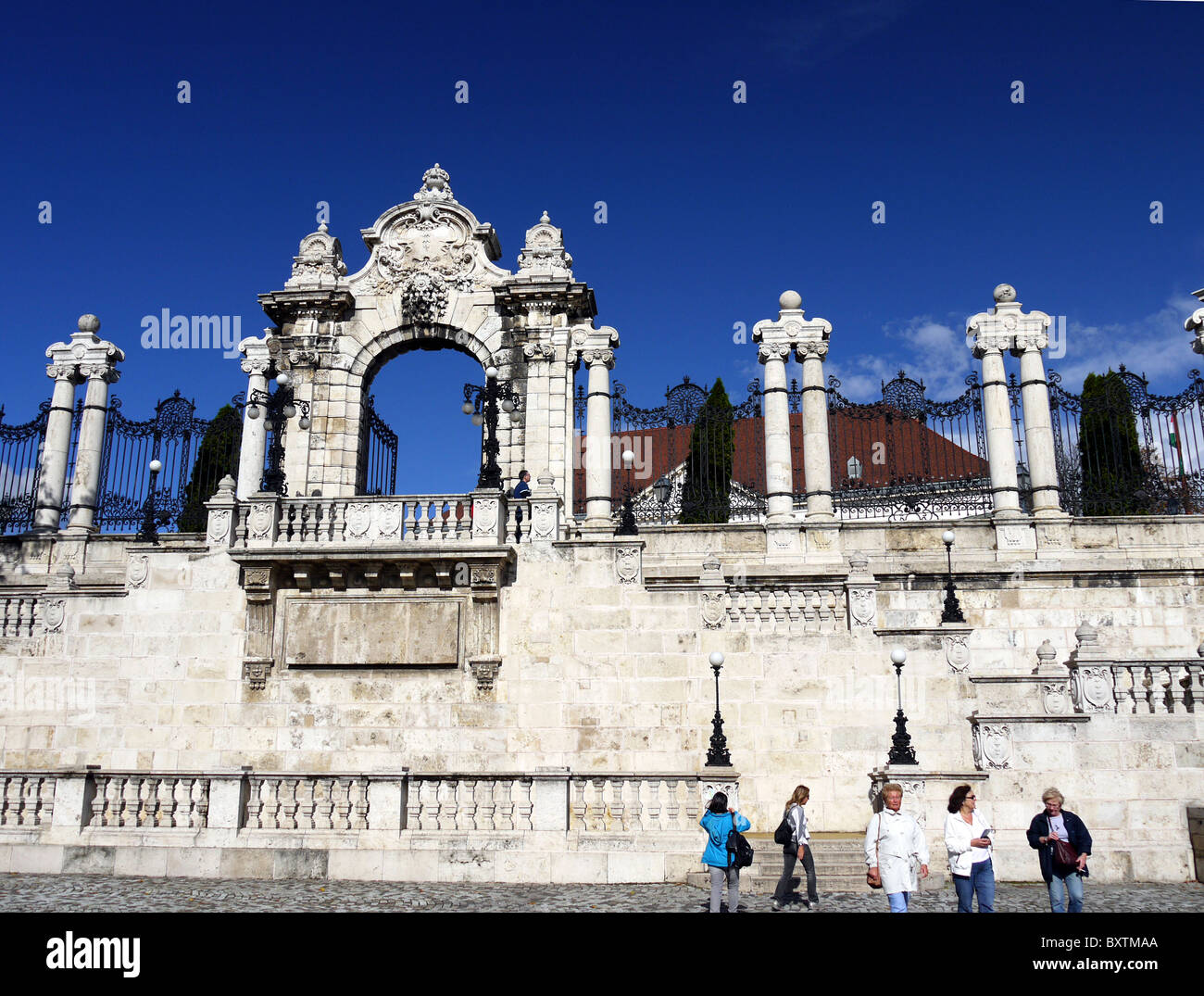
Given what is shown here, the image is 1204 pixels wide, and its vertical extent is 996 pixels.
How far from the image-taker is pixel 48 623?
17609 millimetres

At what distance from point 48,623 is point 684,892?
12.9m

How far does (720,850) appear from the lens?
10.9 metres

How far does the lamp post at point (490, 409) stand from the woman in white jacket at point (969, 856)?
1095cm

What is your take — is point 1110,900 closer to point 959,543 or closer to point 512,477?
point 959,543

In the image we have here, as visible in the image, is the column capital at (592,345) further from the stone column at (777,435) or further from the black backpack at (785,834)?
the black backpack at (785,834)

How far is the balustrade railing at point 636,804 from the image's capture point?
13.9m

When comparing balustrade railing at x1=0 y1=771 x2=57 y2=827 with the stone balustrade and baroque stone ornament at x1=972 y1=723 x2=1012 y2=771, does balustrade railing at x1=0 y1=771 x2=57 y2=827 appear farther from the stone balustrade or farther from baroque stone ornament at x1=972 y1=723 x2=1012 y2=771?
baroque stone ornament at x1=972 y1=723 x2=1012 y2=771

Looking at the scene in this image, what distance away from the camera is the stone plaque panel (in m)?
17.2

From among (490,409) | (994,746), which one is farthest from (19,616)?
(994,746)

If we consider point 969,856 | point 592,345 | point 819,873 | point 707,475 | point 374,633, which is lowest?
point 819,873

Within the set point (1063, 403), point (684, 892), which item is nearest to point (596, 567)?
point (684, 892)

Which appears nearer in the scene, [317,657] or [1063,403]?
[317,657]

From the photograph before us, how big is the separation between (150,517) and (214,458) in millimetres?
3232

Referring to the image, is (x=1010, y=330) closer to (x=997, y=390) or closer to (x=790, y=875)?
(x=997, y=390)
